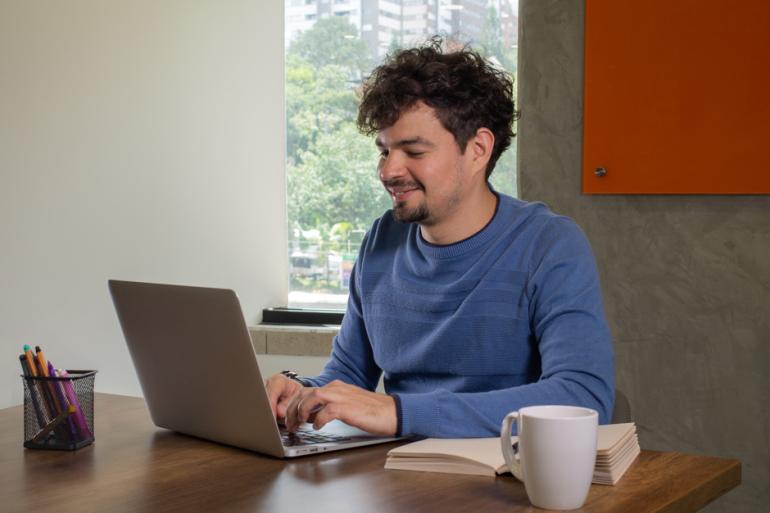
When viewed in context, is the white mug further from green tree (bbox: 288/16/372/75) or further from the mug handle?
green tree (bbox: 288/16/372/75)

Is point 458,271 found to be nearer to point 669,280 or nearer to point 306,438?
point 306,438

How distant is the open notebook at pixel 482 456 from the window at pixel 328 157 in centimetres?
245

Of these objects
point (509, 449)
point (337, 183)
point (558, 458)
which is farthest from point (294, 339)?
point (558, 458)

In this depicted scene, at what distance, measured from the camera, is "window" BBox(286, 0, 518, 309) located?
3.84 meters

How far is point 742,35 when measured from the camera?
2.52 metres

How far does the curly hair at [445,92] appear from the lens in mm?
1895

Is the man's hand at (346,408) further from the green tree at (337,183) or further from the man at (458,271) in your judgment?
the green tree at (337,183)

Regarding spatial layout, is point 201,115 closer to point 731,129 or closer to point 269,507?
point 731,129

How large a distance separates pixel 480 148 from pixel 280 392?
2.14 ft

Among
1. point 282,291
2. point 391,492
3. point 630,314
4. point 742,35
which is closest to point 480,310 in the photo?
point 391,492

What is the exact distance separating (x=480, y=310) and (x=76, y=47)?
1.69 m

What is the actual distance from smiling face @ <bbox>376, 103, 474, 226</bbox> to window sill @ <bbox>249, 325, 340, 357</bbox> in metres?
1.76

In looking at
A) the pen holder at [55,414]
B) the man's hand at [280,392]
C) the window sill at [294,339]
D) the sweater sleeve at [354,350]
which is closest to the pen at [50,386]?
the pen holder at [55,414]

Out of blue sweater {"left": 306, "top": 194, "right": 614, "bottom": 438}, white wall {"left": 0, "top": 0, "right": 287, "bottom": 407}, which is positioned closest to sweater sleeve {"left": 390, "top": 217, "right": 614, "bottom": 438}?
blue sweater {"left": 306, "top": 194, "right": 614, "bottom": 438}
